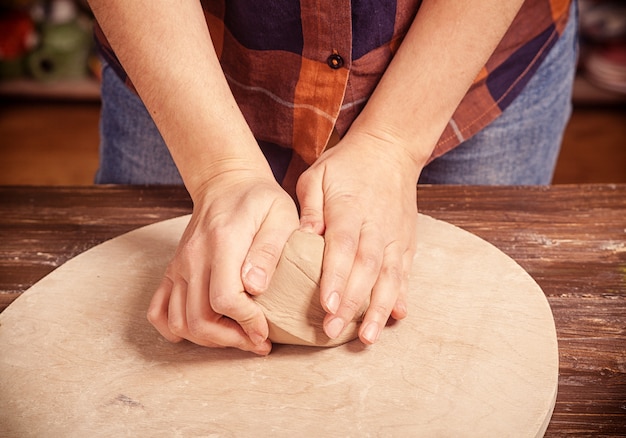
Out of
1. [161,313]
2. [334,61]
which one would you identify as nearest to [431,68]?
[334,61]

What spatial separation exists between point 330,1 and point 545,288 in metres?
0.43

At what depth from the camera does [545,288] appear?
0.83 meters

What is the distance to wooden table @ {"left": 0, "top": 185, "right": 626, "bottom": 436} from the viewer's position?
0.71 m

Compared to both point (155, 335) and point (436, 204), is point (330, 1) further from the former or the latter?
point (155, 335)

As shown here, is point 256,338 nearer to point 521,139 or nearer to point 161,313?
point 161,313

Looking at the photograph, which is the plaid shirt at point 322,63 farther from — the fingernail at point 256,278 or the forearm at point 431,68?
the fingernail at point 256,278

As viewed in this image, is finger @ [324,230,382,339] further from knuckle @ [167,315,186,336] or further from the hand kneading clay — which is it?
knuckle @ [167,315,186,336]

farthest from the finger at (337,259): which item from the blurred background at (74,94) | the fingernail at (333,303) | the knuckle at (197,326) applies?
the blurred background at (74,94)

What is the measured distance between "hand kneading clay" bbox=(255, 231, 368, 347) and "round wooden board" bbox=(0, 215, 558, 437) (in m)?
0.02

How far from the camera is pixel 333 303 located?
0.71 meters

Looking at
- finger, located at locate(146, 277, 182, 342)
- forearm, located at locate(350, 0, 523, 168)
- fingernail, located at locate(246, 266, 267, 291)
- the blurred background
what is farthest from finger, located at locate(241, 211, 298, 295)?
the blurred background

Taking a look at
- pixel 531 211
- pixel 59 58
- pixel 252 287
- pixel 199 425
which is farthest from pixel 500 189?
pixel 59 58

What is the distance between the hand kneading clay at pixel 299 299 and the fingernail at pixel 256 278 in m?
0.02

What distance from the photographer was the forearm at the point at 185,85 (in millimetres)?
823
